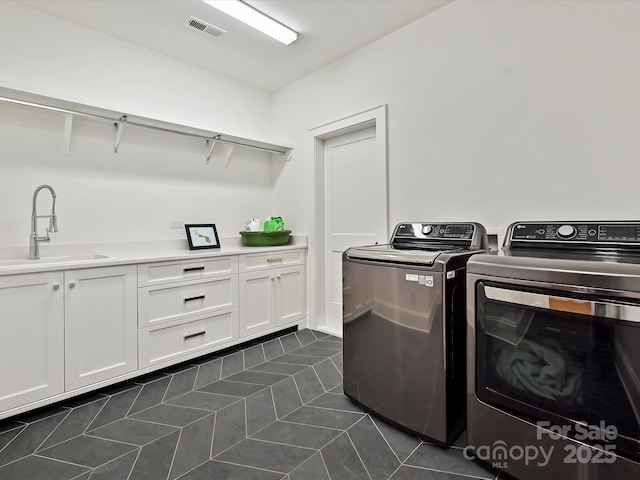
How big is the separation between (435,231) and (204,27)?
2.33 meters

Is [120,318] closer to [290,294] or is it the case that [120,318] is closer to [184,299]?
[184,299]

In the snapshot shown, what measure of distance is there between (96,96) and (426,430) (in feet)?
10.7

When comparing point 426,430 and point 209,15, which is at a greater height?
point 209,15

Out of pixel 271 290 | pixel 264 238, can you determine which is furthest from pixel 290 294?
pixel 264 238

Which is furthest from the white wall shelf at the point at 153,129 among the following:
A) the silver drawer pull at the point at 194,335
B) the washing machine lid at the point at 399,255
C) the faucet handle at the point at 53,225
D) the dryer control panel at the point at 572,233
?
the dryer control panel at the point at 572,233

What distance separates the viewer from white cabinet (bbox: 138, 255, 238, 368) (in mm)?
2279

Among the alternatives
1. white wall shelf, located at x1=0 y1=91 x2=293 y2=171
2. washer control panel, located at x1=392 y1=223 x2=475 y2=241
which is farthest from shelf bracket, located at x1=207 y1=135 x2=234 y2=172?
washer control panel, located at x1=392 y1=223 x2=475 y2=241

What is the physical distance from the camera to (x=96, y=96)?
8.43 ft

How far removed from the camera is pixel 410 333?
161 centimetres

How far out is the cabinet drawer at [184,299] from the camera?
2.28 m

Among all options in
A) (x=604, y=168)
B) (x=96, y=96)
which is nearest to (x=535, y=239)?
(x=604, y=168)

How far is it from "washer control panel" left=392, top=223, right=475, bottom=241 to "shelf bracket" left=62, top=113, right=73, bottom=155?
8.09ft

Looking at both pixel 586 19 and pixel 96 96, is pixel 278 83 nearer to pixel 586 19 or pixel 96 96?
pixel 96 96

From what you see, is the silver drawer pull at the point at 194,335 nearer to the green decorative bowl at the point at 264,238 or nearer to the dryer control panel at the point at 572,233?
the green decorative bowl at the point at 264,238
